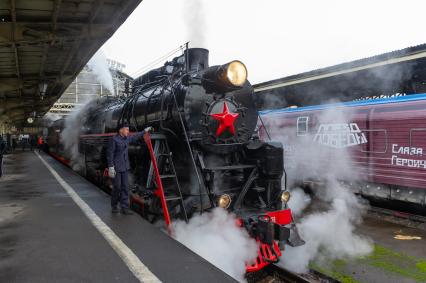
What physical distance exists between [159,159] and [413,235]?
15.9 ft

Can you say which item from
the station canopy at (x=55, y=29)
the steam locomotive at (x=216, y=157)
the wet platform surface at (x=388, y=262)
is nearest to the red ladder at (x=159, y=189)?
the steam locomotive at (x=216, y=157)

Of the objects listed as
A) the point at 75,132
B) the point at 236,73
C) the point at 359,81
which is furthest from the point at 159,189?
the point at 359,81

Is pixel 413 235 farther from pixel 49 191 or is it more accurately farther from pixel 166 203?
pixel 49 191

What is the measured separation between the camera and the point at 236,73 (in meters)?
5.02

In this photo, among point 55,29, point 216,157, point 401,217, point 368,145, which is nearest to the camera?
point 216,157

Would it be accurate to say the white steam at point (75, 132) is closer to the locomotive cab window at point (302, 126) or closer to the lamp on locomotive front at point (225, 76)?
the locomotive cab window at point (302, 126)

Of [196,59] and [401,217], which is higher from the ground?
[196,59]

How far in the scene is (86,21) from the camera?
9.15 m

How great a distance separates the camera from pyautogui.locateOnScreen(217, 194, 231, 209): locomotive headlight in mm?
4688

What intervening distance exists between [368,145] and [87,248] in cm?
684

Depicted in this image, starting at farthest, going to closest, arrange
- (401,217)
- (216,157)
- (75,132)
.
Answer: (75,132)
(401,217)
(216,157)

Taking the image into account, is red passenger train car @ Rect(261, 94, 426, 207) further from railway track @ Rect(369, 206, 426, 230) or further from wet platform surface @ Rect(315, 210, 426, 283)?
wet platform surface @ Rect(315, 210, 426, 283)

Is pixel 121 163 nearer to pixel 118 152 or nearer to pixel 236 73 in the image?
pixel 118 152

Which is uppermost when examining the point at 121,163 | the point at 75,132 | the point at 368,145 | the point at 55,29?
the point at 55,29
